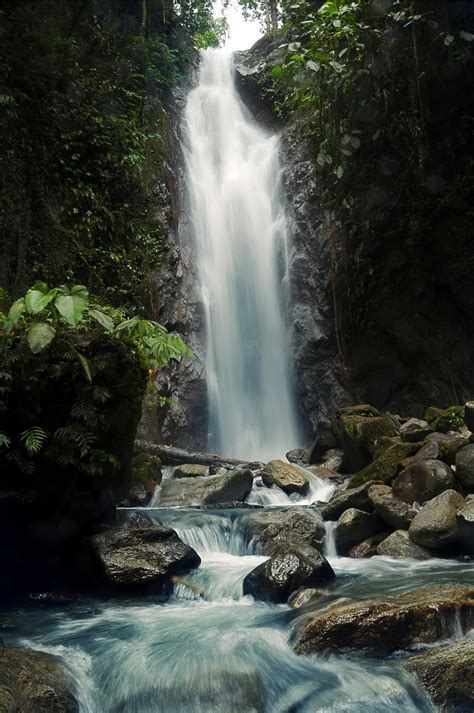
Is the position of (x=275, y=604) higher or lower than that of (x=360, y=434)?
lower

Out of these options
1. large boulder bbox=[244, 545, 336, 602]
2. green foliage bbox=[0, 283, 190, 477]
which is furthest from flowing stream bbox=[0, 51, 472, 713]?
green foliage bbox=[0, 283, 190, 477]

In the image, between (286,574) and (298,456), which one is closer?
(286,574)

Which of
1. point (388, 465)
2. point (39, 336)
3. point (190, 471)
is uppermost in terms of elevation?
point (39, 336)

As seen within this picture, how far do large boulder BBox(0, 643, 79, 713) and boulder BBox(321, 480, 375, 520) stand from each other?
4448mm

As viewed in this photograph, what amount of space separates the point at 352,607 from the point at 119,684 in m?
1.82

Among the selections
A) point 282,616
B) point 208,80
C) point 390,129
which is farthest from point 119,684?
point 208,80

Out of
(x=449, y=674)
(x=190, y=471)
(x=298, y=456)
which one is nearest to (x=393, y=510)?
(x=449, y=674)

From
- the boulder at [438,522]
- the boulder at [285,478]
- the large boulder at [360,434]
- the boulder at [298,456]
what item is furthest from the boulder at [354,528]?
the boulder at [298,456]

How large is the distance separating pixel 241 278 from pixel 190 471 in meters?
6.81

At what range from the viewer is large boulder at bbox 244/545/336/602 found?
5.39 meters

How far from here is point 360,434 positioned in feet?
32.9

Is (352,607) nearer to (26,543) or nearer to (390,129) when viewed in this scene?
(26,543)

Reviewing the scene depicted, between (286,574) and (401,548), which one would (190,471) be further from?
(286,574)

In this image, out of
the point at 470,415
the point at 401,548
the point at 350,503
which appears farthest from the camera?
the point at 470,415
